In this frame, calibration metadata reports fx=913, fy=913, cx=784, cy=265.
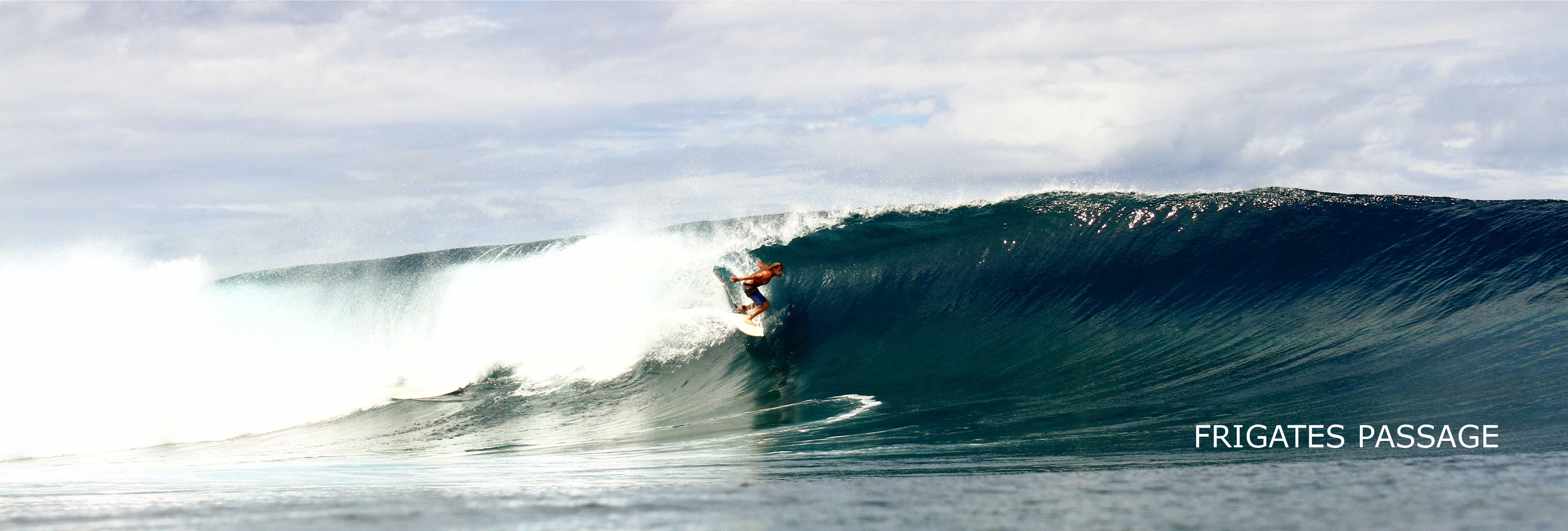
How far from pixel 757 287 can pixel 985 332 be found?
2.79m

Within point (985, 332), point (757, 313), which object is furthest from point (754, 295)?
point (985, 332)

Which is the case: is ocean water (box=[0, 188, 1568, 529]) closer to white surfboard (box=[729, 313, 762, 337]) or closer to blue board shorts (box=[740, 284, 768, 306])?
white surfboard (box=[729, 313, 762, 337])

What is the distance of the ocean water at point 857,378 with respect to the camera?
4.16 m

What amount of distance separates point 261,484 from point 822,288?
8.27 m

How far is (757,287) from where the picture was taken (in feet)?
36.2

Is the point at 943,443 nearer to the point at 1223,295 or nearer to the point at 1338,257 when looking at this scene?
the point at 1223,295

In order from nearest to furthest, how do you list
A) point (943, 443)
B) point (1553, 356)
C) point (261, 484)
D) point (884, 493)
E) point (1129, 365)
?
point (884, 493), point (261, 484), point (943, 443), point (1553, 356), point (1129, 365)

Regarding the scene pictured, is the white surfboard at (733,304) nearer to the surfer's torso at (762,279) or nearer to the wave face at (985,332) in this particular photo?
the wave face at (985,332)

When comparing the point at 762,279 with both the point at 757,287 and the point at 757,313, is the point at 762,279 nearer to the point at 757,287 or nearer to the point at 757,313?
the point at 757,287

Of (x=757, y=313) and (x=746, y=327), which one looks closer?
(x=757, y=313)

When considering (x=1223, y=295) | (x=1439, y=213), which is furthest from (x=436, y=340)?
(x=1439, y=213)

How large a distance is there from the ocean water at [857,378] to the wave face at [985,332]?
0.16 ft

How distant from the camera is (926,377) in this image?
9.50 metres

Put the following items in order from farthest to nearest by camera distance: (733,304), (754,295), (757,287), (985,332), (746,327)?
(733,304), (746,327), (754,295), (757,287), (985,332)
